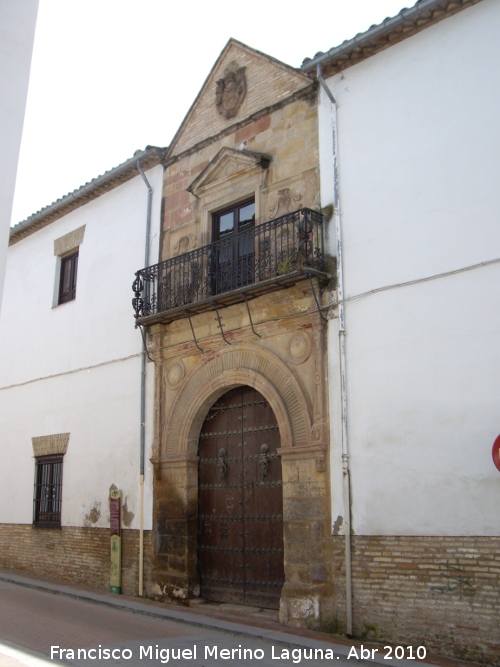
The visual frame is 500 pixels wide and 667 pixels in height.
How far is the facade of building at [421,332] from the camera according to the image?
6715 mm

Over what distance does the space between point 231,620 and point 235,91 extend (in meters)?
7.20

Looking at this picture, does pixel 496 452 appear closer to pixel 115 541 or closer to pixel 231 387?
pixel 231 387

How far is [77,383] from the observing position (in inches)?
478

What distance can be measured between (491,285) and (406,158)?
6.23ft

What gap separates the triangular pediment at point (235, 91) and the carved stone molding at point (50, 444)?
5173 mm

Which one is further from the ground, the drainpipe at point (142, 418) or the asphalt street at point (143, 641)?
the drainpipe at point (142, 418)

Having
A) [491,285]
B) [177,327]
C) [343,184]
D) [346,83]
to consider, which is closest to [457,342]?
[491,285]

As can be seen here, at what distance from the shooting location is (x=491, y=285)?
6.90m

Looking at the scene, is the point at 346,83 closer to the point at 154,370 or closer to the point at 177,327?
the point at 177,327

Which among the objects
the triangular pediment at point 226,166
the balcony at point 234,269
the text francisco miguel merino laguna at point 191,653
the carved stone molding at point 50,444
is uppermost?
the triangular pediment at point 226,166

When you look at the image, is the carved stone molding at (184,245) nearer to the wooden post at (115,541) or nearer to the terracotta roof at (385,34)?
the terracotta roof at (385,34)

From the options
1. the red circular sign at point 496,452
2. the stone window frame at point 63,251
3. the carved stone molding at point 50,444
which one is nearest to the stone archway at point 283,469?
the red circular sign at point 496,452

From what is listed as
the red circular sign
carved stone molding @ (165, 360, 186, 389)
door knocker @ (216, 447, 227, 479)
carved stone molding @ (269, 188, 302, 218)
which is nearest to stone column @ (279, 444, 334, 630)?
door knocker @ (216, 447, 227, 479)

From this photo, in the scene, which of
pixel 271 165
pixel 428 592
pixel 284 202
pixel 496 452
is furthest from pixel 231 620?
pixel 271 165
